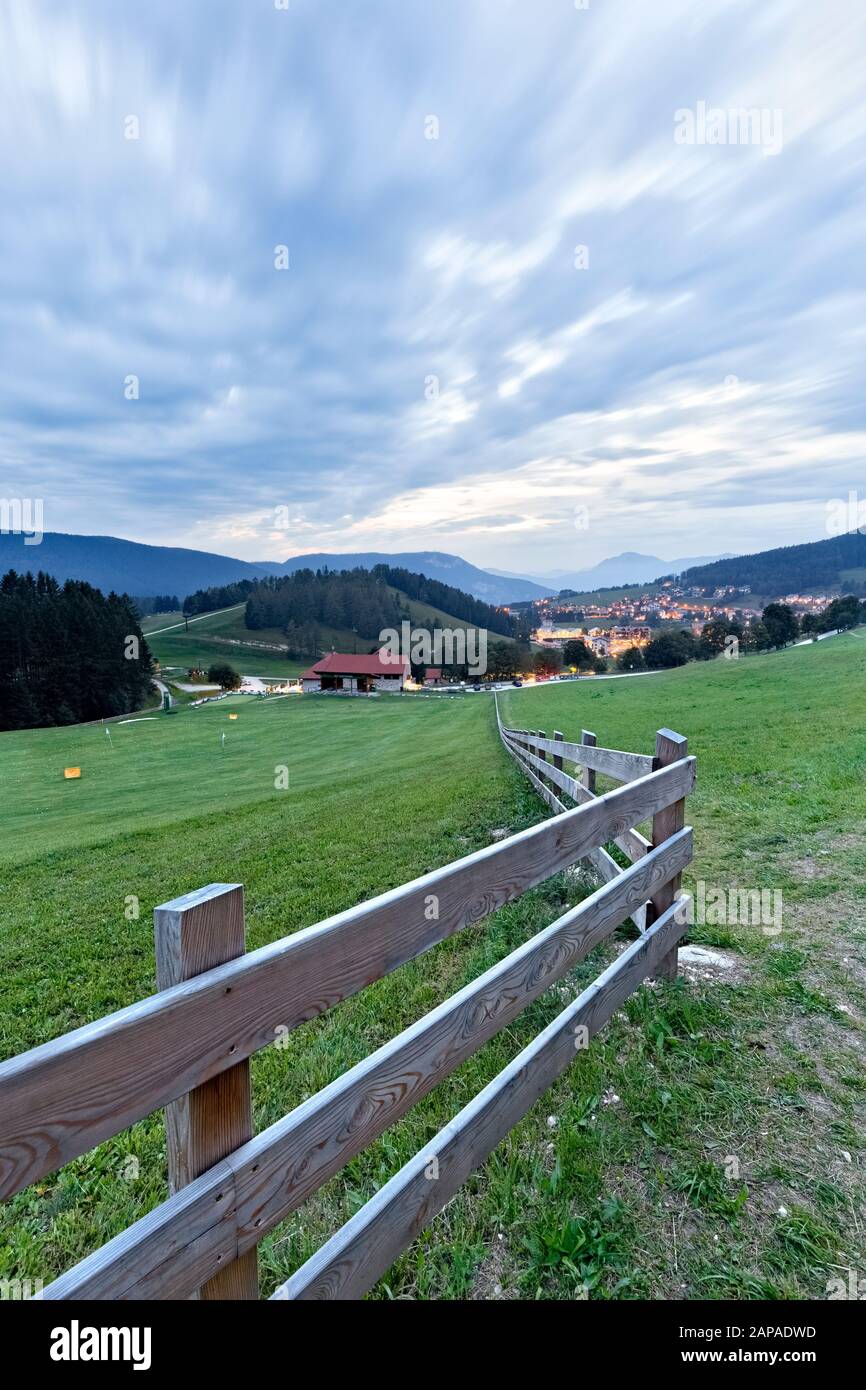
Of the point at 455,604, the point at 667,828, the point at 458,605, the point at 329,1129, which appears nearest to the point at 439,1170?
the point at 329,1129

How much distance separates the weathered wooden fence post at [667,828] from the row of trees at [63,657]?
64713mm

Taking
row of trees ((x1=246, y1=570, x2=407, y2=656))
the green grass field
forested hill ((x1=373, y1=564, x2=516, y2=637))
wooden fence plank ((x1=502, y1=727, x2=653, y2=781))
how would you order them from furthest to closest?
1. forested hill ((x1=373, y1=564, x2=516, y2=637))
2. row of trees ((x1=246, y1=570, x2=407, y2=656))
3. wooden fence plank ((x1=502, y1=727, x2=653, y2=781))
4. the green grass field

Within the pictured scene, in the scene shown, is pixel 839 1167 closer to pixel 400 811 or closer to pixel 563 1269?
pixel 563 1269

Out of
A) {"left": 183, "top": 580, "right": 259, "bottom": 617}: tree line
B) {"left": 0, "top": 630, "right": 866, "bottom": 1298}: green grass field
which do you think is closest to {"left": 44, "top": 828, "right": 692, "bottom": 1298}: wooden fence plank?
{"left": 0, "top": 630, "right": 866, "bottom": 1298}: green grass field

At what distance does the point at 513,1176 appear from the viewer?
8.71 ft

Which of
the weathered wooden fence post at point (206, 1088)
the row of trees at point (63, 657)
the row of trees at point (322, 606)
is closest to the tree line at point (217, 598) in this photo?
the row of trees at point (322, 606)

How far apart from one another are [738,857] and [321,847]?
6190 millimetres

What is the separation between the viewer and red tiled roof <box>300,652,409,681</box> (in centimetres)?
9125

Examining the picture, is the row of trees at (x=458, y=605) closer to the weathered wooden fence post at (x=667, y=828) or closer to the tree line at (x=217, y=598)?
the tree line at (x=217, y=598)

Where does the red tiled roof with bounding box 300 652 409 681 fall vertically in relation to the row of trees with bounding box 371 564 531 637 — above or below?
below

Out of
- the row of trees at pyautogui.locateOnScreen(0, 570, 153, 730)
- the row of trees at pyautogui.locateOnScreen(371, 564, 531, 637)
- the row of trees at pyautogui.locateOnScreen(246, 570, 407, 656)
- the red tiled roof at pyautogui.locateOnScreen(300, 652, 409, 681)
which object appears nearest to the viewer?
the row of trees at pyautogui.locateOnScreen(0, 570, 153, 730)

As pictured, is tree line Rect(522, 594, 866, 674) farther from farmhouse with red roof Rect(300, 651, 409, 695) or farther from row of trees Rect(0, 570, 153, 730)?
row of trees Rect(0, 570, 153, 730)

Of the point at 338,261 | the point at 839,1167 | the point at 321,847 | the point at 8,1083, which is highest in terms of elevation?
the point at 338,261
